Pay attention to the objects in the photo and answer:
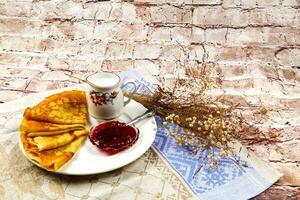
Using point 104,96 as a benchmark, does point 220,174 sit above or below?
below

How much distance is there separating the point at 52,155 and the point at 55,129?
0.07 meters

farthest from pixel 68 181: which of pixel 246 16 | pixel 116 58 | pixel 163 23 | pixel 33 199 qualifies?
pixel 246 16

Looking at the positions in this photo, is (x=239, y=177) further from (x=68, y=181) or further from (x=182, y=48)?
(x=182, y=48)

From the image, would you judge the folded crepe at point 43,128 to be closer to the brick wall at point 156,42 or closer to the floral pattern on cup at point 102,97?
the floral pattern on cup at point 102,97

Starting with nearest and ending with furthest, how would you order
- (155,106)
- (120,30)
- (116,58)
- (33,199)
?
(33,199)
(155,106)
(116,58)
(120,30)

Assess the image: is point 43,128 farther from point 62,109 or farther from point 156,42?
point 156,42

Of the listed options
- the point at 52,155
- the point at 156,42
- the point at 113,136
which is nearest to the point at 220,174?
the point at 113,136

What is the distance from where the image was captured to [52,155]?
110 cm

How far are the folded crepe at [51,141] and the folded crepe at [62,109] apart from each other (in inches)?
1.7

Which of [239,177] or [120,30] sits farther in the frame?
[120,30]

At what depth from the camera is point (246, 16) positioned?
6.14ft

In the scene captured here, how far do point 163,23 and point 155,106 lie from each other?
2.14ft

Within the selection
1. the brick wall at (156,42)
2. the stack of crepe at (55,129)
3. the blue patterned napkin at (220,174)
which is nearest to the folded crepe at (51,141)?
the stack of crepe at (55,129)

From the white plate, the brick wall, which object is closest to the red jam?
the white plate
